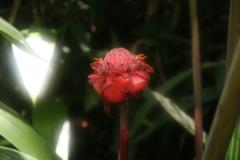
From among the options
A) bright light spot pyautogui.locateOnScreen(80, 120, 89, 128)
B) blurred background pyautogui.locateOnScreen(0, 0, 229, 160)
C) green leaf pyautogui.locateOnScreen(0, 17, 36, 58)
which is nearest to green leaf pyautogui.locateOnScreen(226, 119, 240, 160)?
green leaf pyautogui.locateOnScreen(0, 17, 36, 58)

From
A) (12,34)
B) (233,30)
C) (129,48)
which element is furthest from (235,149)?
(129,48)

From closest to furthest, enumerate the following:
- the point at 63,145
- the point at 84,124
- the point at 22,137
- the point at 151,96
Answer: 1. the point at 22,137
2. the point at 63,145
3. the point at 151,96
4. the point at 84,124

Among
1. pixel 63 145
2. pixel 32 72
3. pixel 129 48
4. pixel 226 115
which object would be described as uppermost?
pixel 129 48

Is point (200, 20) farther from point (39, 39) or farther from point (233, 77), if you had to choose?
point (233, 77)

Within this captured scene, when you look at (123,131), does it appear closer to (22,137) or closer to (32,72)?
(22,137)

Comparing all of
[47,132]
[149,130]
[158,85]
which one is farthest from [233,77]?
[158,85]

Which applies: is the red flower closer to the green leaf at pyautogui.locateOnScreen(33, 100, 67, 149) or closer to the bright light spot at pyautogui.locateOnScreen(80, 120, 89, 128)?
the green leaf at pyautogui.locateOnScreen(33, 100, 67, 149)
